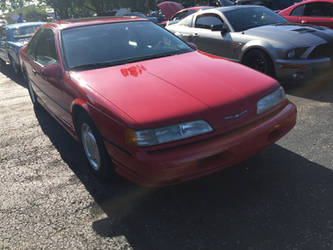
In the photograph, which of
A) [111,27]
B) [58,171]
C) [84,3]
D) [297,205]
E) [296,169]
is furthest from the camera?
[84,3]

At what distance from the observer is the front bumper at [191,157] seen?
7.37 ft

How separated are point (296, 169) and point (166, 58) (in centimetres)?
170

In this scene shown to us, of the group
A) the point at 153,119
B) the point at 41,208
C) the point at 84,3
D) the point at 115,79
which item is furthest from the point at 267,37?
the point at 84,3

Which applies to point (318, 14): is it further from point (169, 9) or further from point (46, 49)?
point (169, 9)

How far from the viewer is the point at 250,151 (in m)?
2.54

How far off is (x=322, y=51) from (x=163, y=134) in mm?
4012

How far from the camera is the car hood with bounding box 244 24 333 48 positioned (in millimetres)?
5043

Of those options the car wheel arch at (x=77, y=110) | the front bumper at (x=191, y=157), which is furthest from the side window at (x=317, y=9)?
the car wheel arch at (x=77, y=110)

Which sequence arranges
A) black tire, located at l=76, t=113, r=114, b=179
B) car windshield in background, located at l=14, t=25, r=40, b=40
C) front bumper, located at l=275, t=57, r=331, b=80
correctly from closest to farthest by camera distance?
black tire, located at l=76, t=113, r=114, b=179
front bumper, located at l=275, t=57, r=331, b=80
car windshield in background, located at l=14, t=25, r=40, b=40

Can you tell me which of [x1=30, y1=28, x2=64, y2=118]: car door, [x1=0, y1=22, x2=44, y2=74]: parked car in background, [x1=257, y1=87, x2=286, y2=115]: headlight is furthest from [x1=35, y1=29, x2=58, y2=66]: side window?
[x1=0, y1=22, x2=44, y2=74]: parked car in background

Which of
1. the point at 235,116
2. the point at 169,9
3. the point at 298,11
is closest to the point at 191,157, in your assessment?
the point at 235,116

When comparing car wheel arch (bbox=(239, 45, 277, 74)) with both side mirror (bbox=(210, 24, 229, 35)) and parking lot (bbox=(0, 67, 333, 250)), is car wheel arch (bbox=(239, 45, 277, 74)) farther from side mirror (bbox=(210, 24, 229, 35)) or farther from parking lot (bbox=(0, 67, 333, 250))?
parking lot (bbox=(0, 67, 333, 250))

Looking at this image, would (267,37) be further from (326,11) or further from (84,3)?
(84,3)

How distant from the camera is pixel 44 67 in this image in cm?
358
